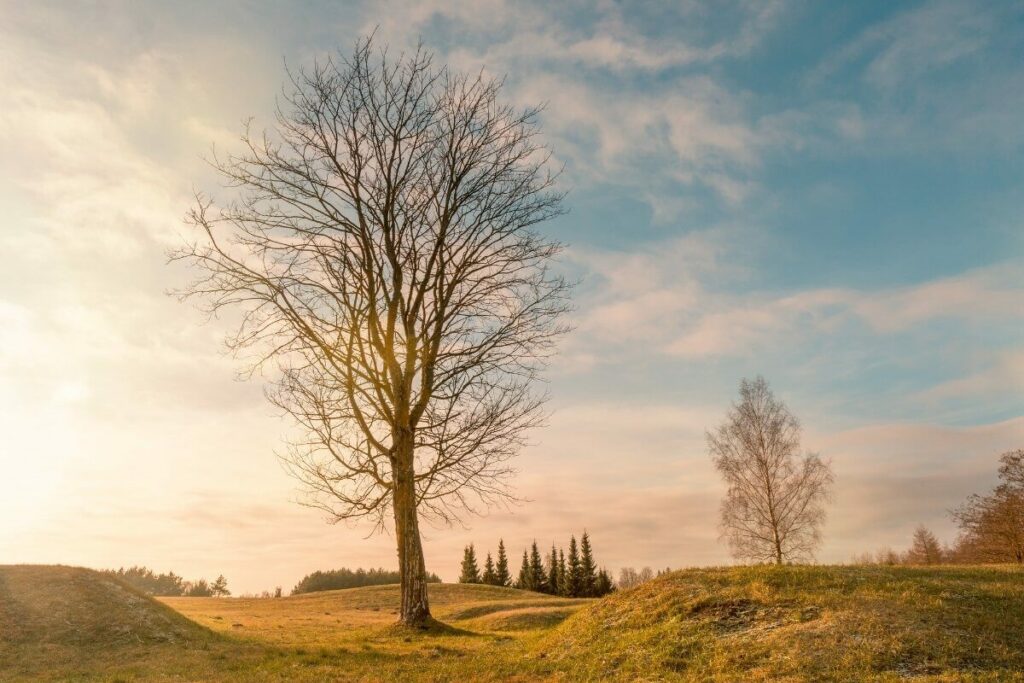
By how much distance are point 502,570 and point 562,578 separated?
9909 millimetres

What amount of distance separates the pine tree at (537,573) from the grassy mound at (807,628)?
6968cm

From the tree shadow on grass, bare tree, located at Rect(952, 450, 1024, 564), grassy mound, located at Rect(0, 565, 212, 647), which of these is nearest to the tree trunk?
the tree shadow on grass

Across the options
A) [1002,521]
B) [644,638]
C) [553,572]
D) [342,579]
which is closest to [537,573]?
[553,572]

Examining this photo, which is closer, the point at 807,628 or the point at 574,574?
the point at 807,628

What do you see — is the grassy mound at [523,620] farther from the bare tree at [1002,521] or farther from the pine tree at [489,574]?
the pine tree at [489,574]

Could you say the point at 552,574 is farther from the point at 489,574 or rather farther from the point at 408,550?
the point at 408,550

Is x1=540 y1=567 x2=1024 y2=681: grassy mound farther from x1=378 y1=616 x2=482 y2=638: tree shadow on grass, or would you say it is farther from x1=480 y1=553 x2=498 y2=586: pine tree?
x1=480 y1=553 x2=498 y2=586: pine tree

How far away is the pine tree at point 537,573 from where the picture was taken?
8031cm

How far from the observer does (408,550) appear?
18.3 m

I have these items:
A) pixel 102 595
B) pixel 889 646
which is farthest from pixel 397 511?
pixel 889 646

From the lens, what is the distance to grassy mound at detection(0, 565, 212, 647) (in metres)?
17.2

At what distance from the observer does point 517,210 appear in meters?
21.5

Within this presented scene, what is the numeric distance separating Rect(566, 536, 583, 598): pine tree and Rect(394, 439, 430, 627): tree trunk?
5926 centimetres

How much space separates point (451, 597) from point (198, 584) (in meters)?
38.5
